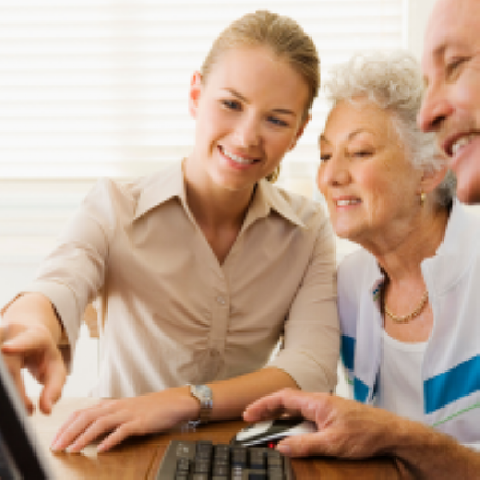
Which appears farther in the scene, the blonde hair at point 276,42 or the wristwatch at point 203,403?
the blonde hair at point 276,42

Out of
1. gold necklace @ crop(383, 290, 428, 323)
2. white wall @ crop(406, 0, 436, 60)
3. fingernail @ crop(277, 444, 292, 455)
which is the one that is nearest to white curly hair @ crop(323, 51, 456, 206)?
gold necklace @ crop(383, 290, 428, 323)

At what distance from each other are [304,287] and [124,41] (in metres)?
1.62

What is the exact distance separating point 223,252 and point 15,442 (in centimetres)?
105

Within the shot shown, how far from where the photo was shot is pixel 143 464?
0.78m

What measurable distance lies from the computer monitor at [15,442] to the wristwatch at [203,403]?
0.64 meters

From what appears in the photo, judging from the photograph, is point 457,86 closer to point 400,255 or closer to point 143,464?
point 400,255

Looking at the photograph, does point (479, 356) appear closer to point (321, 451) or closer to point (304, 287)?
point (304, 287)

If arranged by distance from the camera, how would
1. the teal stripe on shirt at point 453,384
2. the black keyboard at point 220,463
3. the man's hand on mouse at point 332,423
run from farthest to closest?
the teal stripe on shirt at point 453,384 < the man's hand on mouse at point 332,423 < the black keyboard at point 220,463

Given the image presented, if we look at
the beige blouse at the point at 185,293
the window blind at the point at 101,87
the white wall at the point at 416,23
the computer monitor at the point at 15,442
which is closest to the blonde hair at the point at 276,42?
the beige blouse at the point at 185,293

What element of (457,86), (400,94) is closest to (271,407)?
(457,86)

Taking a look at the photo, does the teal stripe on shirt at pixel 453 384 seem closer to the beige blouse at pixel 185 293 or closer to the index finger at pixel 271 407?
the beige blouse at pixel 185 293

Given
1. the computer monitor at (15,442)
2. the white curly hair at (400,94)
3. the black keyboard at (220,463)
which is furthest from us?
the white curly hair at (400,94)

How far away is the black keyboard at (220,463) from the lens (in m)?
0.71

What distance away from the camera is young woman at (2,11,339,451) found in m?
1.24
